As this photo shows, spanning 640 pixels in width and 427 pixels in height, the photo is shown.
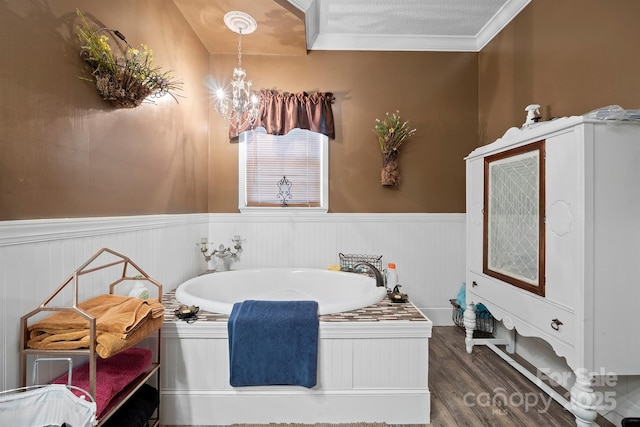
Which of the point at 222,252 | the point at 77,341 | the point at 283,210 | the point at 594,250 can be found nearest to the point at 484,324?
the point at 594,250

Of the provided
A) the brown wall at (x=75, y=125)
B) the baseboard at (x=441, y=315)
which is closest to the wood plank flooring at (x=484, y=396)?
the baseboard at (x=441, y=315)

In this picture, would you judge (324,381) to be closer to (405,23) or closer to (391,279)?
(391,279)

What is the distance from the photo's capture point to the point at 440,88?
3004 mm

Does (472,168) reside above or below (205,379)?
above

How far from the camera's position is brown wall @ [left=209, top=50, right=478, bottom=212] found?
9.71 ft

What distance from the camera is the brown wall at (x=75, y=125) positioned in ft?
3.52

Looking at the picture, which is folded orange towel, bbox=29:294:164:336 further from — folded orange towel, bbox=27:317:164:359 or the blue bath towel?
the blue bath towel

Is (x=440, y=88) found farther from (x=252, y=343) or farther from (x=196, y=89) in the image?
(x=252, y=343)

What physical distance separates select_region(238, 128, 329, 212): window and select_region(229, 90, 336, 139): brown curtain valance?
0.11 m

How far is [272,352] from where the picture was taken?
1601 mm

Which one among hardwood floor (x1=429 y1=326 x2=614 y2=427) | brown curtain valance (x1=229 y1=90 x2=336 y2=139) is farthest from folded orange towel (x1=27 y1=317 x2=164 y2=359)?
brown curtain valance (x1=229 y1=90 x2=336 y2=139)

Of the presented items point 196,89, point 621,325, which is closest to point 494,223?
point 621,325

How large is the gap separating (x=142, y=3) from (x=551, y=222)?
266cm

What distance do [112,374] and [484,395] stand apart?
2.01 m
